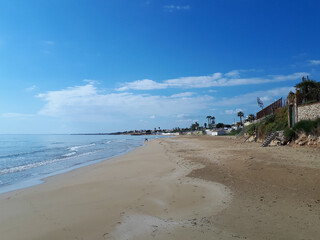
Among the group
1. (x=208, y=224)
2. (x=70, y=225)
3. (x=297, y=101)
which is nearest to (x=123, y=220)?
(x=70, y=225)

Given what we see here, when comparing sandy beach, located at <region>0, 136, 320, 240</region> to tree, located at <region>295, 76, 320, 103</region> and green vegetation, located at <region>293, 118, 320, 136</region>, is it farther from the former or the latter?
tree, located at <region>295, 76, 320, 103</region>

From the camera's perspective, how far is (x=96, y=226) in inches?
186

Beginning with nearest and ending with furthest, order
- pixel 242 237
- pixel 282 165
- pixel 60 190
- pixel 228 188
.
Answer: pixel 242 237
pixel 228 188
pixel 60 190
pixel 282 165

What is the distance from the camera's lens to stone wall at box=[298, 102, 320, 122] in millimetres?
17188

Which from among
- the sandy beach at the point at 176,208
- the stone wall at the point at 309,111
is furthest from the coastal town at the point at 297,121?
the sandy beach at the point at 176,208

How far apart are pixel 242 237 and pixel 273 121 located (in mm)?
23630

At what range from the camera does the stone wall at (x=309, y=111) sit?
17188 mm

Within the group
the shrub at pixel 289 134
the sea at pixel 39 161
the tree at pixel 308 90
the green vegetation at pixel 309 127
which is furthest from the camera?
the tree at pixel 308 90

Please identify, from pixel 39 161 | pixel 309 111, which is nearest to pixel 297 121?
pixel 309 111

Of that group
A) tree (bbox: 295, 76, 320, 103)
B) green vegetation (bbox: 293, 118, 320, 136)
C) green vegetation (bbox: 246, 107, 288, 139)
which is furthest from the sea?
tree (bbox: 295, 76, 320, 103)

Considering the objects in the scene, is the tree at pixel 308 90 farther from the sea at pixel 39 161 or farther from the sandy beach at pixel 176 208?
the sea at pixel 39 161

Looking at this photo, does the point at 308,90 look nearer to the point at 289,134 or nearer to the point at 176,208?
the point at 289,134

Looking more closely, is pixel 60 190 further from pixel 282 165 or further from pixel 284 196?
pixel 282 165

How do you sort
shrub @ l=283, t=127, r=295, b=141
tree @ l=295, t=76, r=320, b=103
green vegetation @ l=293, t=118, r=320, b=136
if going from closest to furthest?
green vegetation @ l=293, t=118, r=320, b=136 < shrub @ l=283, t=127, r=295, b=141 < tree @ l=295, t=76, r=320, b=103
